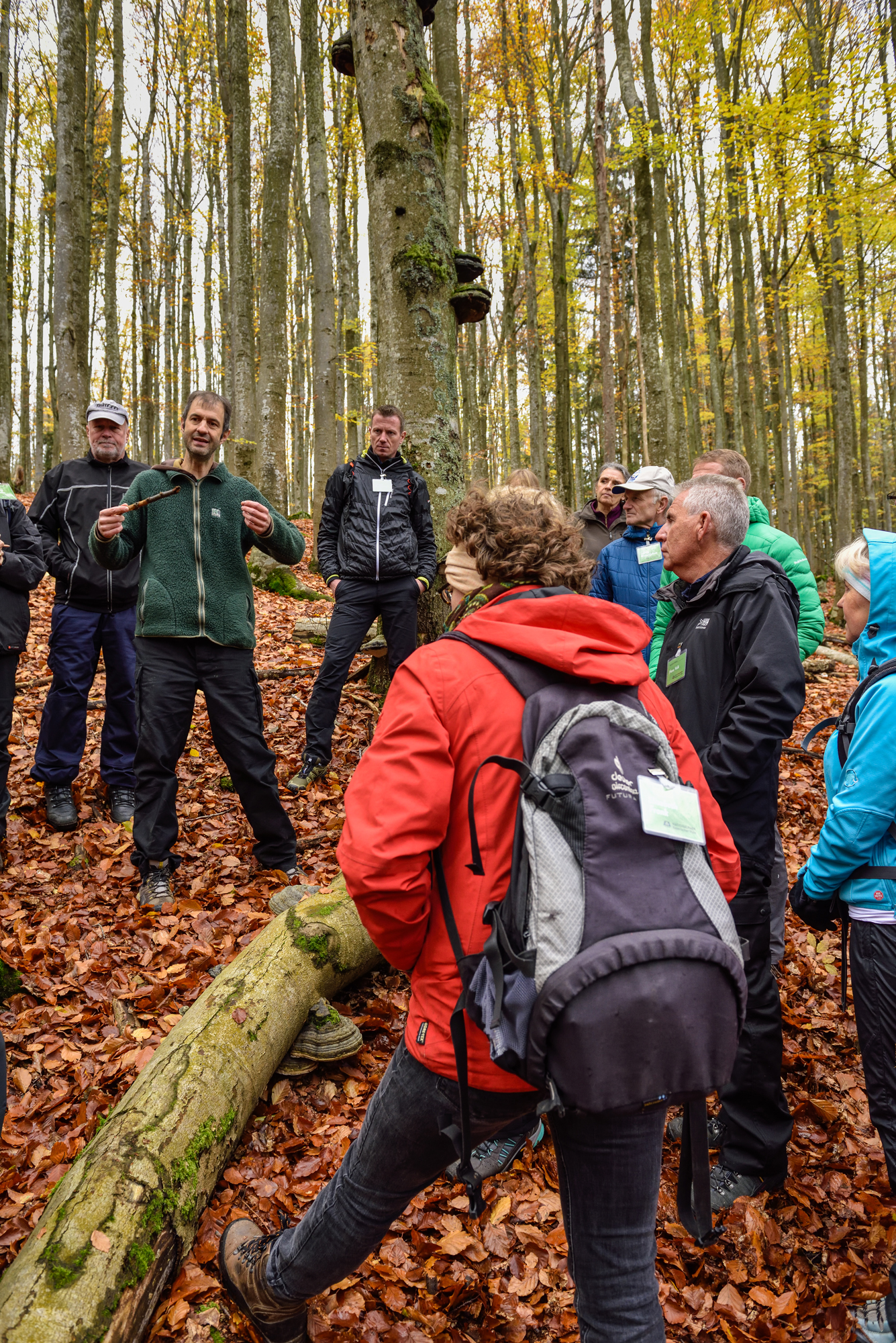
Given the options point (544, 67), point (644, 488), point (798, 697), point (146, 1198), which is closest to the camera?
point (146, 1198)

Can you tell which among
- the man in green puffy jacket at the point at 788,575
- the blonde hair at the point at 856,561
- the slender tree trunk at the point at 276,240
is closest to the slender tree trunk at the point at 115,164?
the slender tree trunk at the point at 276,240

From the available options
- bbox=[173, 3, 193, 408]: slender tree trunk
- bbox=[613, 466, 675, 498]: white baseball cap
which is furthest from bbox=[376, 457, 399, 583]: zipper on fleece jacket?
bbox=[173, 3, 193, 408]: slender tree trunk

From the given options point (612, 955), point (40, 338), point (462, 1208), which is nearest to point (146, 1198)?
point (462, 1208)

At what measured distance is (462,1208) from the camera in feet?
8.97

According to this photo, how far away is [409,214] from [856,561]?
430 centimetres

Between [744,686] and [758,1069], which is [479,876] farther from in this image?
[758,1069]

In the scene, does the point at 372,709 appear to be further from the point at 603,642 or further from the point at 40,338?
the point at 40,338

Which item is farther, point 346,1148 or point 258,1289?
point 346,1148

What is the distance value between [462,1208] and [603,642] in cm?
228

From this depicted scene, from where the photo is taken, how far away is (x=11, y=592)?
4.22 meters

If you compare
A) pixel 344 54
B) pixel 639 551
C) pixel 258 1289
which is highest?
pixel 344 54

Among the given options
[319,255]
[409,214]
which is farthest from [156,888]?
[319,255]

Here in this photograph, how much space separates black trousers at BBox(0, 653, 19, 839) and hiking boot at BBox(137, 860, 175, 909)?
0.95 meters

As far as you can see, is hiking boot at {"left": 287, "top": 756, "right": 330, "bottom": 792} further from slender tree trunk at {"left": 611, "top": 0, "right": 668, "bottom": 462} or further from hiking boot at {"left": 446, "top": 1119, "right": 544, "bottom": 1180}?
slender tree trunk at {"left": 611, "top": 0, "right": 668, "bottom": 462}
